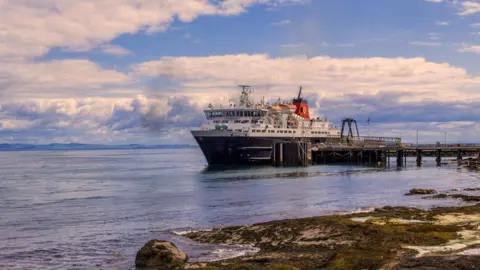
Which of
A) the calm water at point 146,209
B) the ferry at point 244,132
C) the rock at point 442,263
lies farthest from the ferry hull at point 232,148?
the rock at point 442,263

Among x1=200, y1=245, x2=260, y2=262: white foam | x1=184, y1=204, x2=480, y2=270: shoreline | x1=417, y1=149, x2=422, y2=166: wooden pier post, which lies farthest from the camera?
x1=417, y1=149, x2=422, y2=166: wooden pier post

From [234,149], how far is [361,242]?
226 ft

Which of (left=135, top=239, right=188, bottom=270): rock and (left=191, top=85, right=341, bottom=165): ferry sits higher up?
(left=191, top=85, right=341, bottom=165): ferry

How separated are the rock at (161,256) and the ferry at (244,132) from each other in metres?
69.0

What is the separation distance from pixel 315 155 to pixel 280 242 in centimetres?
8652

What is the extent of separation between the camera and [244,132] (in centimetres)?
9419

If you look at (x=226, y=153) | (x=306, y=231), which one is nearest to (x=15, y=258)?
(x=306, y=231)

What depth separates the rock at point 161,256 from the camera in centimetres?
2309

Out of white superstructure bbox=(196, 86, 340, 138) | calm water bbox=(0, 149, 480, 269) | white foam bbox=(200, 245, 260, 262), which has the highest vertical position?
white superstructure bbox=(196, 86, 340, 138)

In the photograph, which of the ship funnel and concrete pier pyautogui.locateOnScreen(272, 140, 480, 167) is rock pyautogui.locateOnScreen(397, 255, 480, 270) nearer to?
concrete pier pyautogui.locateOnScreen(272, 140, 480, 167)

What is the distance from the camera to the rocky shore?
67.3 feet

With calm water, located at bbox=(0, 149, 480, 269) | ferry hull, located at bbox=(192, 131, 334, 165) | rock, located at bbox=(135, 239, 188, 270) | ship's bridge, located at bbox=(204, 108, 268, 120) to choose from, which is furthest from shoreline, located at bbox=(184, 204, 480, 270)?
ship's bridge, located at bbox=(204, 108, 268, 120)

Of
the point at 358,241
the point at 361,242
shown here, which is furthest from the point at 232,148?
the point at 361,242

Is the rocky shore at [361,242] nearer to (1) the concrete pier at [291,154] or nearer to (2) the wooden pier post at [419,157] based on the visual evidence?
(1) the concrete pier at [291,154]
